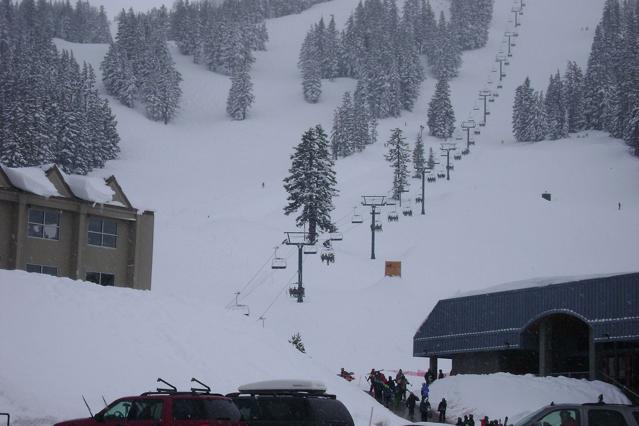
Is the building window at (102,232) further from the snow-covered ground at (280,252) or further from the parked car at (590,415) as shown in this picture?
the parked car at (590,415)

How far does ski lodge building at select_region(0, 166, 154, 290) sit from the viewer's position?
106 feet

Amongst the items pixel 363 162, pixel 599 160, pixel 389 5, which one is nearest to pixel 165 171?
pixel 363 162

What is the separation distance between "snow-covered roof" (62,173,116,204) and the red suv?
20293mm

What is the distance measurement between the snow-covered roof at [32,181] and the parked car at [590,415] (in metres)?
24.0

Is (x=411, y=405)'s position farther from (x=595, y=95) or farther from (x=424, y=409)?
(x=595, y=95)

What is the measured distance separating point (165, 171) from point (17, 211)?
75072mm

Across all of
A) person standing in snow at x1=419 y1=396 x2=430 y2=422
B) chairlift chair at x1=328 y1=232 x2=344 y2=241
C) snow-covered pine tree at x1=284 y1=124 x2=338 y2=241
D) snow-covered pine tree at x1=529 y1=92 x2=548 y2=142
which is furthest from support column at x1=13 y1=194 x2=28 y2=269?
snow-covered pine tree at x1=529 y1=92 x2=548 y2=142

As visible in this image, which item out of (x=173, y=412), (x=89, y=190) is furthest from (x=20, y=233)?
(x=173, y=412)

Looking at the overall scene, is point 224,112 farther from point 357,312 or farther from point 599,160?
point 357,312

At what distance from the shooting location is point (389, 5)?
650 feet

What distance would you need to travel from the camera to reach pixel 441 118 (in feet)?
427

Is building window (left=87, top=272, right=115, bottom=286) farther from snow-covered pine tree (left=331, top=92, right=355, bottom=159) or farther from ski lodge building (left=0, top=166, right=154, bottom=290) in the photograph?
snow-covered pine tree (left=331, top=92, right=355, bottom=159)

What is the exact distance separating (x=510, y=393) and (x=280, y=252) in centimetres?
3630

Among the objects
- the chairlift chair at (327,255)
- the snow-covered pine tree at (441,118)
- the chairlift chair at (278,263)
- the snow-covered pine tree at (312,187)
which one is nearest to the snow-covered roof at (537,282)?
the chairlift chair at (278,263)
